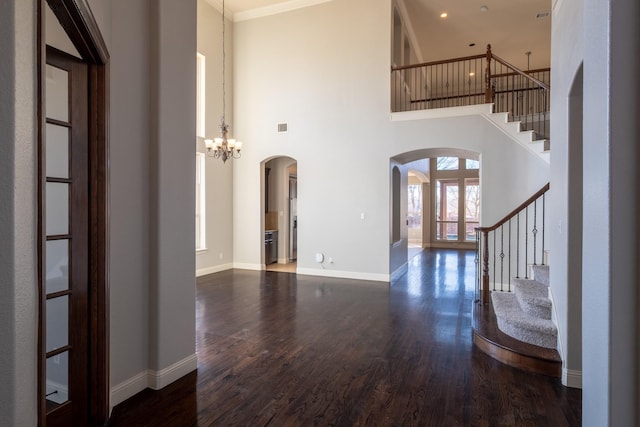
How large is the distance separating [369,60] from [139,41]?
17.2 feet

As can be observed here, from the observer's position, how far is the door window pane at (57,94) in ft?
6.64

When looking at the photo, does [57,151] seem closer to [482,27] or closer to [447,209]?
[482,27]

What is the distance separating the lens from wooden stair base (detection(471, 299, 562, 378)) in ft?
9.92

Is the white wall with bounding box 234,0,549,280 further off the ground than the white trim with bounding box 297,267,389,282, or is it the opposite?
the white wall with bounding box 234,0,549,280

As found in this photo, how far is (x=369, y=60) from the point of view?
7051 mm

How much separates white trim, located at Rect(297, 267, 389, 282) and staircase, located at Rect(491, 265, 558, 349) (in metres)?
2.78

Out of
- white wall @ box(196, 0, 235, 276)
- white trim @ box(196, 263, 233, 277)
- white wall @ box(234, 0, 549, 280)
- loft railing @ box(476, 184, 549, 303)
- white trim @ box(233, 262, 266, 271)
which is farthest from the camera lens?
white trim @ box(233, 262, 266, 271)

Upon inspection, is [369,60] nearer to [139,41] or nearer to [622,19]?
[139,41]

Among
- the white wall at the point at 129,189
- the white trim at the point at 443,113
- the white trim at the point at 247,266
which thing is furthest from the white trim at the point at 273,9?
the white wall at the point at 129,189

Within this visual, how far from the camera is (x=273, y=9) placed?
7.88 m

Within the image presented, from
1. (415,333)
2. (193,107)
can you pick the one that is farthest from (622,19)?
(415,333)

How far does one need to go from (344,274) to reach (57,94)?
592 cm

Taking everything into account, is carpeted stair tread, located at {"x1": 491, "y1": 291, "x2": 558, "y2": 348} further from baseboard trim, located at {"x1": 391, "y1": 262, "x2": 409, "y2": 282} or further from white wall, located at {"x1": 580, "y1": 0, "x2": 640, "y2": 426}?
baseboard trim, located at {"x1": 391, "y1": 262, "x2": 409, "y2": 282}
